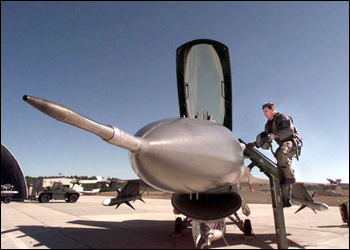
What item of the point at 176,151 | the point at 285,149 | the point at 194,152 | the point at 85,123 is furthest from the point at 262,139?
the point at 85,123

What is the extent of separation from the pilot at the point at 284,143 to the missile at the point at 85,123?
234 cm

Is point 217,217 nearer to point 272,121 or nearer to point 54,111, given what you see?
point 272,121

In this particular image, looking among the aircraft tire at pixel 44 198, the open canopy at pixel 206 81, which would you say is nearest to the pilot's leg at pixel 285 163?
the open canopy at pixel 206 81

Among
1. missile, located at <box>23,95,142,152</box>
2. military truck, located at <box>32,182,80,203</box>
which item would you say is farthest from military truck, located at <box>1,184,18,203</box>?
missile, located at <box>23,95,142,152</box>

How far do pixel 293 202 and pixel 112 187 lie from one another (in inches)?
300

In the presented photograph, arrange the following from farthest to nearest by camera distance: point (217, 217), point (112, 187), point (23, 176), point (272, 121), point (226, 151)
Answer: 1. point (23, 176)
2. point (112, 187)
3. point (272, 121)
4. point (217, 217)
5. point (226, 151)

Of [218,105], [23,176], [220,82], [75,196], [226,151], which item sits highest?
[220,82]

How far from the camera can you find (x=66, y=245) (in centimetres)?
441

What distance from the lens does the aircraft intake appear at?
3.71 m

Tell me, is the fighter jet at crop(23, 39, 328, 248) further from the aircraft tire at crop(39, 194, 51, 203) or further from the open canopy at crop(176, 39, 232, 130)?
the aircraft tire at crop(39, 194, 51, 203)

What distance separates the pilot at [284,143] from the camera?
3814 millimetres

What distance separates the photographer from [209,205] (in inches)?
156

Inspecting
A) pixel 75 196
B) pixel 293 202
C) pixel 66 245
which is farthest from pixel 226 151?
pixel 75 196

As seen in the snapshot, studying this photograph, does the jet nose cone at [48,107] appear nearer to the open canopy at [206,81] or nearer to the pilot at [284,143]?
the pilot at [284,143]
